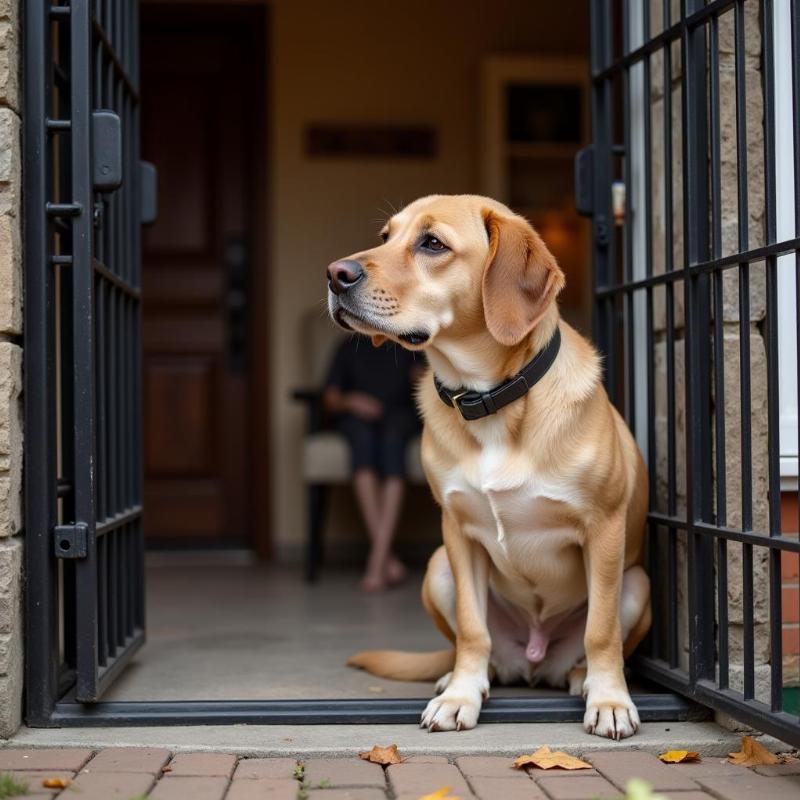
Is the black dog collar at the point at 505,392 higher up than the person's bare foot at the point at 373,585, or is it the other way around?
the black dog collar at the point at 505,392

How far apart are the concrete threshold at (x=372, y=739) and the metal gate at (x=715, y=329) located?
112mm

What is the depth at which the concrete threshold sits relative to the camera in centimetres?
238

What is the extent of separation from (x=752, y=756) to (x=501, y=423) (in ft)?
2.85

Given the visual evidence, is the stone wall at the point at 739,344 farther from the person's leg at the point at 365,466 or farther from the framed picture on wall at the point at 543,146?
the framed picture on wall at the point at 543,146

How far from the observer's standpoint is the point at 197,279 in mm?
5871

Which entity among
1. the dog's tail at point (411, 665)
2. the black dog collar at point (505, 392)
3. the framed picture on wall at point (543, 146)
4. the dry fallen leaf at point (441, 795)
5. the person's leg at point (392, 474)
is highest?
the framed picture on wall at point (543, 146)

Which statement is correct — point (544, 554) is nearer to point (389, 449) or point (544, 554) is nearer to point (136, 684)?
point (136, 684)

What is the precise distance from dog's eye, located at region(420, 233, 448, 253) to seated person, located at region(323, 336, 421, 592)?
2446 mm

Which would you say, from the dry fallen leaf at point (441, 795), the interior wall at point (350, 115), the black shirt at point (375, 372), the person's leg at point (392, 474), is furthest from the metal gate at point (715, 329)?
the interior wall at point (350, 115)

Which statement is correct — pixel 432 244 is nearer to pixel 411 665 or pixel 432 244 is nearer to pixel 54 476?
pixel 54 476

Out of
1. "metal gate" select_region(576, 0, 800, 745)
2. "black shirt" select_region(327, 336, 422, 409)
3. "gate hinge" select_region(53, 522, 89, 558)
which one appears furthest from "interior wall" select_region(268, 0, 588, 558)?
"gate hinge" select_region(53, 522, 89, 558)

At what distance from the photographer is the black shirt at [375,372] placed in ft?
17.2

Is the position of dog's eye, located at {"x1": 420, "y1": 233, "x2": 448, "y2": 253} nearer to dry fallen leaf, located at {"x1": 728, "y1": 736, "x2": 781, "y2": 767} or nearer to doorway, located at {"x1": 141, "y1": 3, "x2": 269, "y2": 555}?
dry fallen leaf, located at {"x1": 728, "y1": 736, "x2": 781, "y2": 767}

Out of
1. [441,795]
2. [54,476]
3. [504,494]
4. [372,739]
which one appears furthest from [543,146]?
[441,795]
